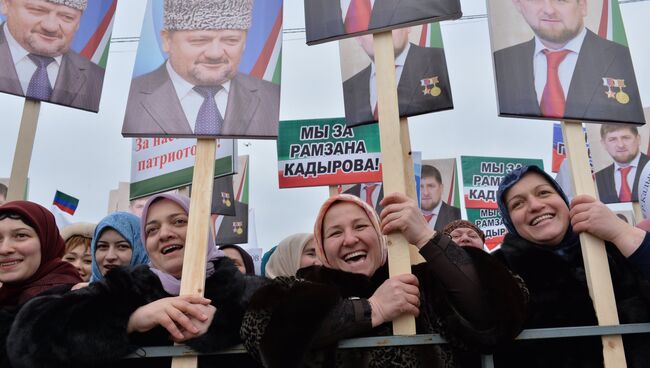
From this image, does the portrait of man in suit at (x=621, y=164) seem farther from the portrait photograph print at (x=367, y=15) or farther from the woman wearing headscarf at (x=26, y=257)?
the woman wearing headscarf at (x=26, y=257)

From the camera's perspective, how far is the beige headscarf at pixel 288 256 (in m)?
4.07

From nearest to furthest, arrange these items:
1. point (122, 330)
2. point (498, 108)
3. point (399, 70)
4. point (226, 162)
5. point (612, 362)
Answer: point (612, 362) < point (122, 330) < point (498, 108) < point (399, 70) < point (226, 162)

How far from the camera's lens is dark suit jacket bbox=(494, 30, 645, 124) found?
8.17ft

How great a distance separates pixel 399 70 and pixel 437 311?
2.51 m

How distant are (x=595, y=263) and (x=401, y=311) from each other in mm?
801

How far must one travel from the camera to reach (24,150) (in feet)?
12.0

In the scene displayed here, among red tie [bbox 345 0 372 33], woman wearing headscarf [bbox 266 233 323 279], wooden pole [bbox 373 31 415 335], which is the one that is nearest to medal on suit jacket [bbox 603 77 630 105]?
wooden pole [bbox 373 31 415 335]

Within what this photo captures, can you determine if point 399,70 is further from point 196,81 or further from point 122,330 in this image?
point 122,330

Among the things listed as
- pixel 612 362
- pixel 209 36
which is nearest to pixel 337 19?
pixel 209 36

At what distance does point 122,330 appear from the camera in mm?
2279

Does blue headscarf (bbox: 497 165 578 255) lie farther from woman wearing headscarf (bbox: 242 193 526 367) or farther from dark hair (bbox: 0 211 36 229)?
dark hair (bbox: 0 211 36 229)

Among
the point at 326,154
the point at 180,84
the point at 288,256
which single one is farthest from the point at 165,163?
the point at 180,84

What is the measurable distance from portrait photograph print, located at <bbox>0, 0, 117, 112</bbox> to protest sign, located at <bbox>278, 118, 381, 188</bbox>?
2.81 metres

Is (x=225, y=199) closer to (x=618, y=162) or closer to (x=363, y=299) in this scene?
(x=618, y=162)
